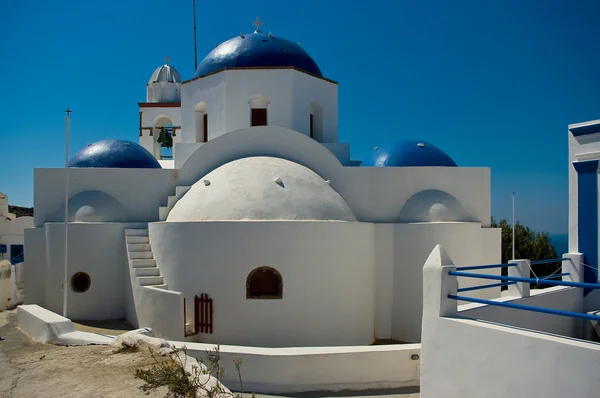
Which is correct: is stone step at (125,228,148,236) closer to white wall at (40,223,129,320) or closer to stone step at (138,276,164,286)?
white wall at (40,223,129,320)

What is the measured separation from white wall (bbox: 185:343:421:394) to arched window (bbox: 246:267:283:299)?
1.97m

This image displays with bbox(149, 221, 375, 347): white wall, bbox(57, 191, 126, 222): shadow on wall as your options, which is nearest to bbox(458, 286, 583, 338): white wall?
bbox(149, 221, 375, 347): white wall

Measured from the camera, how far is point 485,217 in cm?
1247

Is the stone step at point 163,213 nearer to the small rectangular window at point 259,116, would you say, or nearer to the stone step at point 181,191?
the stone step at point 181,191

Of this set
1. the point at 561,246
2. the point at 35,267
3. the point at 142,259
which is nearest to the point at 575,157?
the point at 142,259

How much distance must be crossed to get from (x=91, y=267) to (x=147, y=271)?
6.61 feet

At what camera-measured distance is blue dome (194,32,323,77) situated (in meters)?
13.8

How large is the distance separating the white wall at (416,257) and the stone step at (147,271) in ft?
17.4

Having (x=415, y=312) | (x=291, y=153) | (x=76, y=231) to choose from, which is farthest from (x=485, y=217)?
(x=76, y=231)

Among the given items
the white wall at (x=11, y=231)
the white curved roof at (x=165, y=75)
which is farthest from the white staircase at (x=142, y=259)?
the white wall at (x=11, y=231)

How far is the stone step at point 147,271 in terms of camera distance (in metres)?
10.7

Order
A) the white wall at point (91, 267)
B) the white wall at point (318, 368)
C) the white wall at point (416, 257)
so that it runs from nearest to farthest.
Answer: the white wall at point (318, 368) → the white wall at point (416, 257) → the white wall at point (91, 267)

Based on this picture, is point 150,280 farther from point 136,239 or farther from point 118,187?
point 118,187

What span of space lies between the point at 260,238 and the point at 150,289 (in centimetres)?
254
